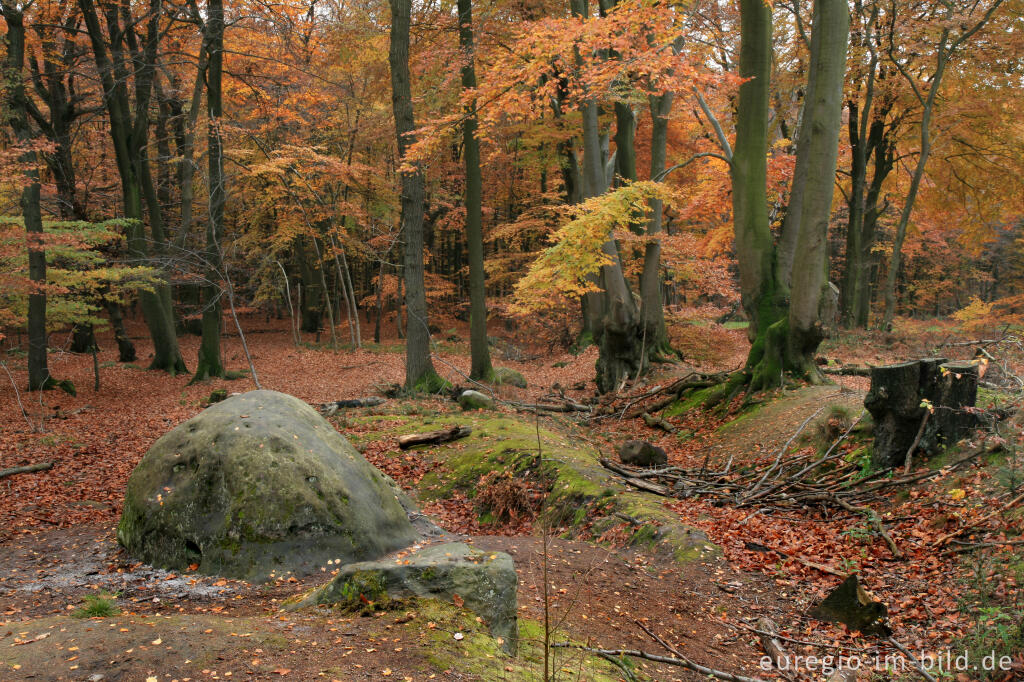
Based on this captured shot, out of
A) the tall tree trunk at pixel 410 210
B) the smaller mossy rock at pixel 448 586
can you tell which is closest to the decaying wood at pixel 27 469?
the tall tree trunk at pixel 410 210

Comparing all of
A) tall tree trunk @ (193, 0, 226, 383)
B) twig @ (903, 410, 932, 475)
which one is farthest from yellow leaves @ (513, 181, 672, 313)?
tall tree trunk @ (193, 0, 226, 383)

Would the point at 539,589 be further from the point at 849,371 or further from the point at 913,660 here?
the point at 849,371

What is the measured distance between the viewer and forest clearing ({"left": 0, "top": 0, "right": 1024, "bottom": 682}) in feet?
12.3

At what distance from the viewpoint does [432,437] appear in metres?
9.53

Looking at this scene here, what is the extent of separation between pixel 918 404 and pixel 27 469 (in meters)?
10.9

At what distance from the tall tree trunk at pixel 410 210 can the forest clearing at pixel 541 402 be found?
0.24 ft

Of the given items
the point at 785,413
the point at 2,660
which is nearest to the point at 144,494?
the point at 2,660

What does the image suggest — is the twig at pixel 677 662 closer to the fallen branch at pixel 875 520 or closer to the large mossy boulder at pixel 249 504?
the fallen branch at pixel 875 520

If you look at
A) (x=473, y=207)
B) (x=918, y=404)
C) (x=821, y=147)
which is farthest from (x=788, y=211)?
(x=473, y=207)

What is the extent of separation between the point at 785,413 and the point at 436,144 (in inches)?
310

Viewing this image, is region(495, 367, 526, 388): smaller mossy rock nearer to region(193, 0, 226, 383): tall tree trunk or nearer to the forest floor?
the forest floor

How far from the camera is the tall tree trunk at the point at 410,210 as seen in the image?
12648 millimetres

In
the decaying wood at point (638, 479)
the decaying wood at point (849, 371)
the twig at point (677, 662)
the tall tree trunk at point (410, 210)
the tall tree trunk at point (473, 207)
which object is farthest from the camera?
the tall tree trunk at point (473, 207)

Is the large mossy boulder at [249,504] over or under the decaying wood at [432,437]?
over
